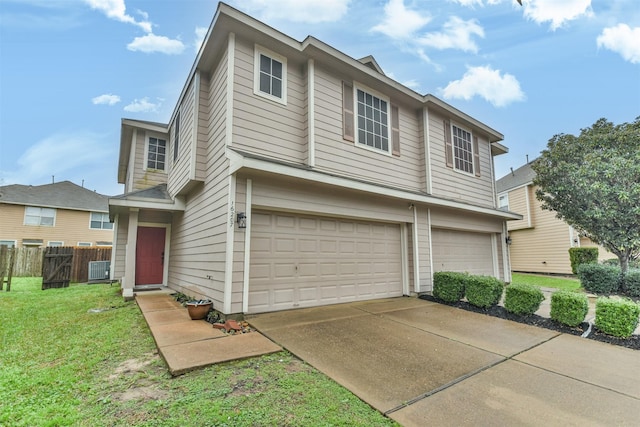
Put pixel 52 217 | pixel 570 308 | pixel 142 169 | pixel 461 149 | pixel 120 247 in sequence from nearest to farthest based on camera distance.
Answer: pixel 570 308 → pixel 461 149 → pixel 120 247 → pixel 142 169 → pixel 52 217

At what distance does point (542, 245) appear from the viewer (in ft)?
51.0

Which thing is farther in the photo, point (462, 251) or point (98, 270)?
point (98, 270)

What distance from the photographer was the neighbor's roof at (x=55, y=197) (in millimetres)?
17891

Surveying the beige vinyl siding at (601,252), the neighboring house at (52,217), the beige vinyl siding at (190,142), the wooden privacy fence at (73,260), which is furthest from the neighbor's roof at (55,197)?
the beige vinyl siding at (601,252)

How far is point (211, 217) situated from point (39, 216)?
19740mm

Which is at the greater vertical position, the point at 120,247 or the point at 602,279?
the point at 120,247

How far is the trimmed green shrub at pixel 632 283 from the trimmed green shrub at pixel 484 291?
5551mm

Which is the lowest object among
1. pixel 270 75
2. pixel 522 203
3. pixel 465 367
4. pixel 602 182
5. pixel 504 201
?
pixel 465 367

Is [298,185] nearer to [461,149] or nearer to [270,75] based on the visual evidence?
[270,75]

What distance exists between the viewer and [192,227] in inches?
289

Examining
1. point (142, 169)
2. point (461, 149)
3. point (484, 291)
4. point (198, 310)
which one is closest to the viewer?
point (198, 310)

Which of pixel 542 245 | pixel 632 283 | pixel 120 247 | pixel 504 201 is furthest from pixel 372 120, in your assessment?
pixel 504 201

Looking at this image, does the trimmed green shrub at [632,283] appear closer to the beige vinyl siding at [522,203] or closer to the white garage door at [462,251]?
the white garage door at [462,251]

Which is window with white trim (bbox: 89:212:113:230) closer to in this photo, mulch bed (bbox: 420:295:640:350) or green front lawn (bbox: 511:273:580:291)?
mulch bed (bbox: 420:295:640:350)
